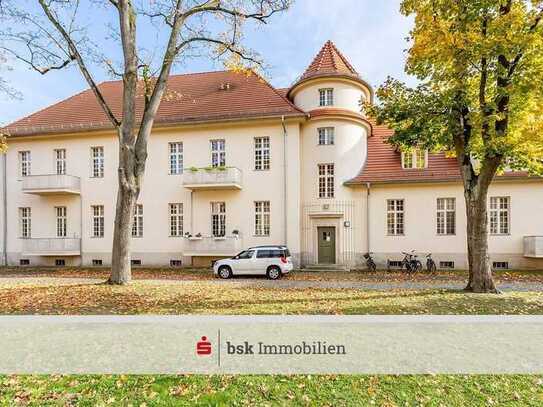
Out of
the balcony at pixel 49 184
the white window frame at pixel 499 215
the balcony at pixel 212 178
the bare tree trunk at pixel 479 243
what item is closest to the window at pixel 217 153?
the balcony at pixel 212 178

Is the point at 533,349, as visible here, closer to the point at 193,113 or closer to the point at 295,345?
the point at 295,345

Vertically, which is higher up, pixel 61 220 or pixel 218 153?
pixel 218 153

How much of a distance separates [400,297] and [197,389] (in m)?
7.44

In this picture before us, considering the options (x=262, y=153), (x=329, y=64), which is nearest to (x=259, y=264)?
(x=262, y=153)

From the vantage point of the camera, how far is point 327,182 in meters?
19.2

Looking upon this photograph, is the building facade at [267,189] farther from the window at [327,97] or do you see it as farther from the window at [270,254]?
the window at [270,254]

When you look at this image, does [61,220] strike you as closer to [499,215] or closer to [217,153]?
[217,153]

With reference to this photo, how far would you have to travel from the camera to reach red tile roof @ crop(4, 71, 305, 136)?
1933 cm

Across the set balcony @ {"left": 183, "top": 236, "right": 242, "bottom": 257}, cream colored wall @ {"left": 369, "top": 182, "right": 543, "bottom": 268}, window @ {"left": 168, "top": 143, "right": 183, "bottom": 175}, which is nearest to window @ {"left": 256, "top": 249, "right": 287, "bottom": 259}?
balcony @ {"left": 183, "top": 236, "right": 242, "bottom": 257}

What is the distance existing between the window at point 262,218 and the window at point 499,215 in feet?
39.2

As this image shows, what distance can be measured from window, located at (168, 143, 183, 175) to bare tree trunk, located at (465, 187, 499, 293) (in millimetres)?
15217

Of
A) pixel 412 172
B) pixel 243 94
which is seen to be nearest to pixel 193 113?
pixel 243 94

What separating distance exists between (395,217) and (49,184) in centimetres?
2039

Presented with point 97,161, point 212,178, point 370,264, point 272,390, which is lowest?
point 370,264
